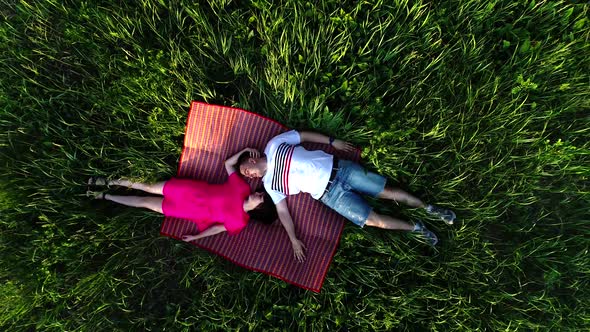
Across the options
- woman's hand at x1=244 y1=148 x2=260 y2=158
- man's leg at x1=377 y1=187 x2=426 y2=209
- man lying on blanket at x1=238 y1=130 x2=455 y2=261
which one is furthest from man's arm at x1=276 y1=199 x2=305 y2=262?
man's leg at x1=377 y1=187 x2=426 y2=209

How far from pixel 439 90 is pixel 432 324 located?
1809 mm

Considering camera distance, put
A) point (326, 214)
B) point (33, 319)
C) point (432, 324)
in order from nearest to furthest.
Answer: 1. point (432, 324)
2. point (33, 319)
3. point (326, 214)

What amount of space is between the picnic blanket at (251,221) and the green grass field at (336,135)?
0.13m

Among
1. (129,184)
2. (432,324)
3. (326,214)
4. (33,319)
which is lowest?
(33,319)

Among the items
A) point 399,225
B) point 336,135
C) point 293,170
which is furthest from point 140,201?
point 399,225

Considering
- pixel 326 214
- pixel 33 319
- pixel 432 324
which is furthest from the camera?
pixel 326 214

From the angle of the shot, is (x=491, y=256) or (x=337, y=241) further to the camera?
(x=337, y=241)

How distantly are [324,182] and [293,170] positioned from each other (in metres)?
0.27

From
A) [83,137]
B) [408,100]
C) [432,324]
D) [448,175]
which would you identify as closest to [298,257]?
[432,324]

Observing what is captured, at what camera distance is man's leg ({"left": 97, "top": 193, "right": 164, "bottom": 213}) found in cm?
271

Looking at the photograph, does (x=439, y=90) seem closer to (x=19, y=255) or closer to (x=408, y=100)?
(x=408, y=100)

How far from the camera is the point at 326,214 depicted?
2781mm

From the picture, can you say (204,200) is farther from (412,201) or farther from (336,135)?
(412,201)

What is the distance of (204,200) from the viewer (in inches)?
102
